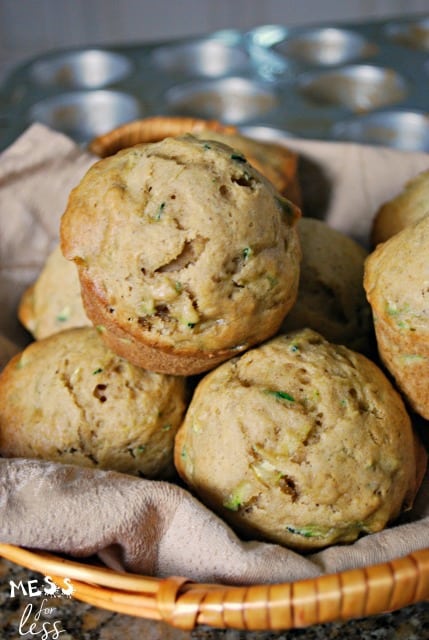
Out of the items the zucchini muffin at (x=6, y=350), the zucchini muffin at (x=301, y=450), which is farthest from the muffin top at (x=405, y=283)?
the zucchini muffin at (x=6, y=350)

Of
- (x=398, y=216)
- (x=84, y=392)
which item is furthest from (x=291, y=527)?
(x=398, y=216)

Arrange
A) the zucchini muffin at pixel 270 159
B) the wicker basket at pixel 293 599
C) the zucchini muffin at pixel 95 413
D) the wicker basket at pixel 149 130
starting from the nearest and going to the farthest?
the wicker basket at pixel 293 599, the zucchini muffin at pixel 95 413, the zucchini muffin at pixel 270 159, the wicker basket at pixel 149 130

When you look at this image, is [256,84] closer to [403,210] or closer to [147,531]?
[403,210]

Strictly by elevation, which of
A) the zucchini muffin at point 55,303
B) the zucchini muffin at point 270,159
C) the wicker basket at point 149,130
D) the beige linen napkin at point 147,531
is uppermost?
the wicker basket at point 149,130

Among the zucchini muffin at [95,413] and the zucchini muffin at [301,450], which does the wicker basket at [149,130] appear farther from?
the zucchini muffin at [301,450]

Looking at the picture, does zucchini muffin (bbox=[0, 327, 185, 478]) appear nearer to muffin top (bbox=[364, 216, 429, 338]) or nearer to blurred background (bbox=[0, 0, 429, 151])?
muffin top (bbox=[364, 216, 429, 338])

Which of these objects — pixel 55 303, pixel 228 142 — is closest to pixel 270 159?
pixel 228 142
